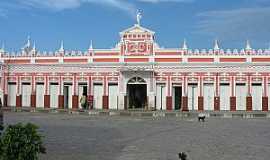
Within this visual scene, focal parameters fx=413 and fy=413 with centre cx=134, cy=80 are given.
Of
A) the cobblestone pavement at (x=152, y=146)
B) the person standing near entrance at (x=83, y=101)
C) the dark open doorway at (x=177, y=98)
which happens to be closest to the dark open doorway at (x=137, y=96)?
the dark open doorway at (x=177, y=98)

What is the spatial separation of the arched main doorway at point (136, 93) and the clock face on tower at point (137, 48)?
2.64 meters

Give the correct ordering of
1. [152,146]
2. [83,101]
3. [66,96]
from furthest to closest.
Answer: [66,96] < [83,101] < [152,146]

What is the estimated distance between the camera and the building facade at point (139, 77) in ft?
130

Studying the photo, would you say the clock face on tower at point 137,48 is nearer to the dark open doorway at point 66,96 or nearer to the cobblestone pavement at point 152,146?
the dark open doorway at point 66,96

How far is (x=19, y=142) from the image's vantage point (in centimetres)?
734

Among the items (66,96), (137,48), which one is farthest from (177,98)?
(66,96)

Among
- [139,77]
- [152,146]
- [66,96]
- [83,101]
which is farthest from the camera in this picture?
[66,96]

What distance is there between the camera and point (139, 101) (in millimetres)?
43250

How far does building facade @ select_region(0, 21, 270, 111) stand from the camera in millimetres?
39594

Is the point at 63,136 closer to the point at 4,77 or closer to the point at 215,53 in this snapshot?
the point at 215,53

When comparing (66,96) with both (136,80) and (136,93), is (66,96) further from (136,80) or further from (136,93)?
(136,80)

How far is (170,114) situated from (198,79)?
7.62 metres

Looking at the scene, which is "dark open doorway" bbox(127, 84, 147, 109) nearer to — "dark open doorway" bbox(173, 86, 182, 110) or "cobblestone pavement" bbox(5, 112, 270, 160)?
"dark open doorway" bbox(173, 86, 182, 110)

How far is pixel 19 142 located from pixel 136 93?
3607 centimetres
